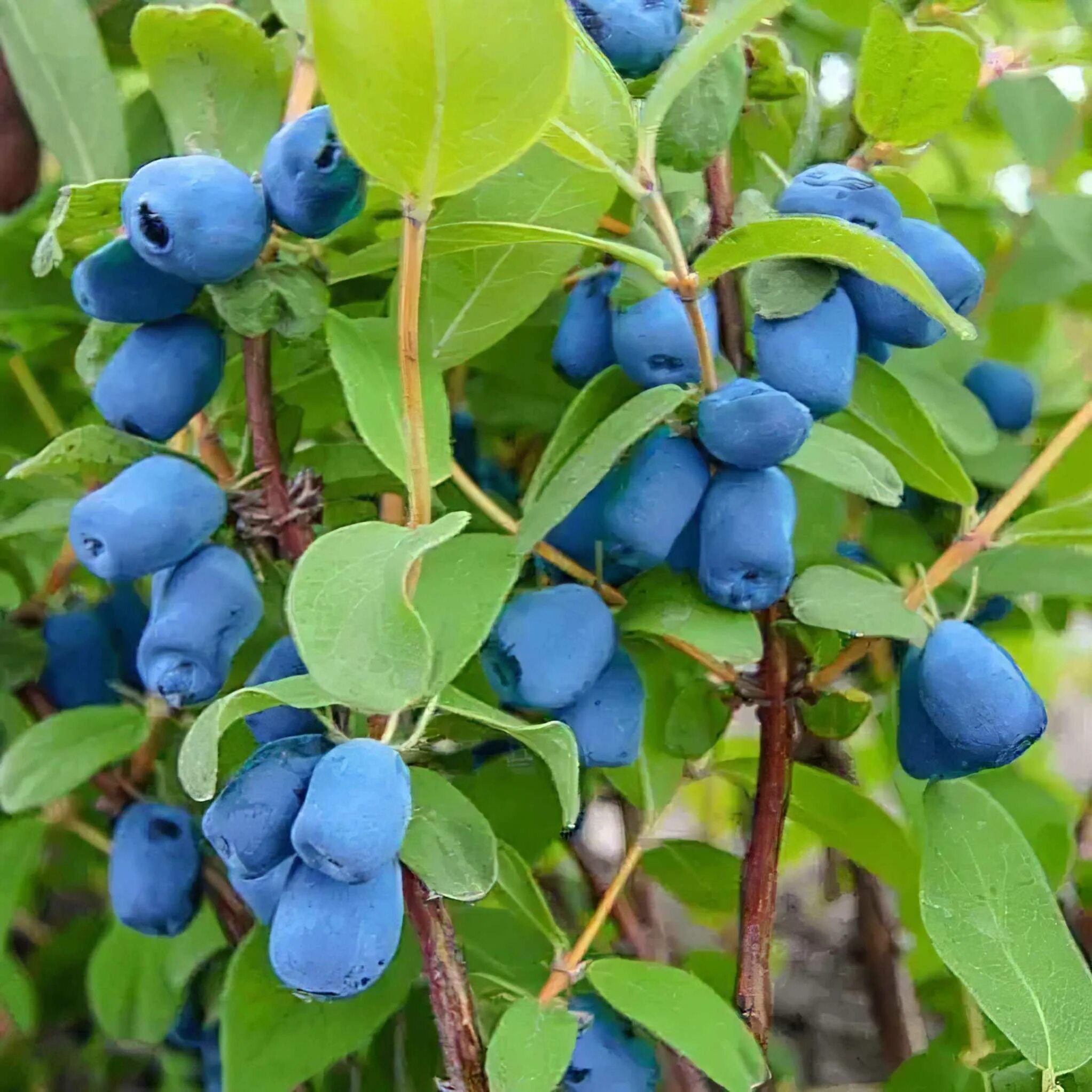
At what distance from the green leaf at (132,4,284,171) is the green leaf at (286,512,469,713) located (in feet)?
0.84

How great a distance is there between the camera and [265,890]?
482 mm

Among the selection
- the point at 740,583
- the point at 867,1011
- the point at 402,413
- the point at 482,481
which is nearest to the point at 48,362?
the point at 482,481

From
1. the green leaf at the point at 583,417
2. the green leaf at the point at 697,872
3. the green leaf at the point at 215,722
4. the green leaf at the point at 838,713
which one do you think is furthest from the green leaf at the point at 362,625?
the green leaf at the point at 697,872

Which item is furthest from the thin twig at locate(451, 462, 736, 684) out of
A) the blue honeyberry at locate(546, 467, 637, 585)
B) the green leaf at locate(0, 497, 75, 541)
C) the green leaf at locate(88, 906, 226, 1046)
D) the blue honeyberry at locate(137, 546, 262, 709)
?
the green leaf at locate(88, 906, 226, 1046)

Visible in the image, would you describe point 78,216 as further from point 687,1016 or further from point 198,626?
point 687,1016

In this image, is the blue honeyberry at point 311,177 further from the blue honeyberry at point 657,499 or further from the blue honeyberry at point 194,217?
the blue honeyberry at point 657,499

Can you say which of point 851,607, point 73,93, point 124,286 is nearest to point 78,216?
point 124,286

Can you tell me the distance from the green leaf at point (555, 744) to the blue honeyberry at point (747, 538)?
102 millimetres

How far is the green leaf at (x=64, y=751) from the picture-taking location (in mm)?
552

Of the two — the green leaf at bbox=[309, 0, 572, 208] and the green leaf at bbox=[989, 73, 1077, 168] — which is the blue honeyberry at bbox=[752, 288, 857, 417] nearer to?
the green leaf at bbox=[309, 0, 572, 208]

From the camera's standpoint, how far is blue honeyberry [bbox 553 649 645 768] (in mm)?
461

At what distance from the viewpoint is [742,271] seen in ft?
1.78

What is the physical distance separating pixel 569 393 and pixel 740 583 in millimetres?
234

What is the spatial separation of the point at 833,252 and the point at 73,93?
40 cm
